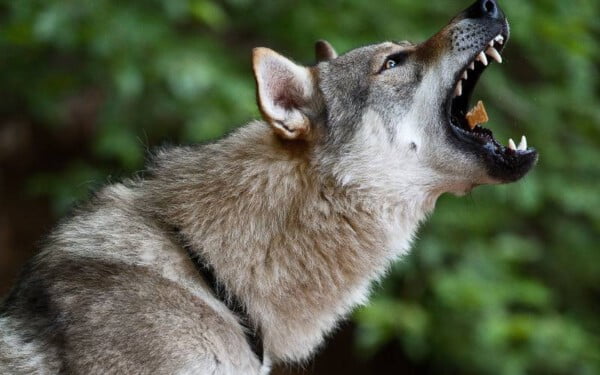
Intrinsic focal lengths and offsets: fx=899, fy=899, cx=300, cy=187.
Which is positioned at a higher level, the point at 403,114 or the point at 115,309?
the point at 403,114

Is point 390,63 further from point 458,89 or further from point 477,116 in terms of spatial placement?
point 477,116

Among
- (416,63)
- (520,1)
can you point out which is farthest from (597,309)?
(416,63)

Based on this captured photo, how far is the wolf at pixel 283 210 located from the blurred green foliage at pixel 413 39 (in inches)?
71.3

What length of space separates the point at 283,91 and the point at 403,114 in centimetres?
48

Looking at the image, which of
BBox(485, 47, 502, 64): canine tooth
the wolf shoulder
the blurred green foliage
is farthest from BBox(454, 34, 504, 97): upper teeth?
the blurred green foliage

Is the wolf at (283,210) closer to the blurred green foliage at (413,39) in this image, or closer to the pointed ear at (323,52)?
the pointed ear at (323,52)

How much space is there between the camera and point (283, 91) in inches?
136

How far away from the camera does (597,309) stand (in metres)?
7.97

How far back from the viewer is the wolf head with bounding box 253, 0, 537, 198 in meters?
3.46

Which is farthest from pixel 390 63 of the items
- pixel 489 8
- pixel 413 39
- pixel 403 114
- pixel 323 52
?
pixel 413 39

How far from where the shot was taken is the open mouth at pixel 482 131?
3549 mm

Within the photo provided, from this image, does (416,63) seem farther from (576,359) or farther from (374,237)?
(576,359)

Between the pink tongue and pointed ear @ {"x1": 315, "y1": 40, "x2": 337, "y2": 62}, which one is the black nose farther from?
pointed ear @ {"x1": 315, "y1": 40, "x2": 337, "y2": 62}

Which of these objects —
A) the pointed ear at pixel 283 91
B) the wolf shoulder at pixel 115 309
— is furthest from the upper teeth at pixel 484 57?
the wolf shoulder at pixel 115 309
